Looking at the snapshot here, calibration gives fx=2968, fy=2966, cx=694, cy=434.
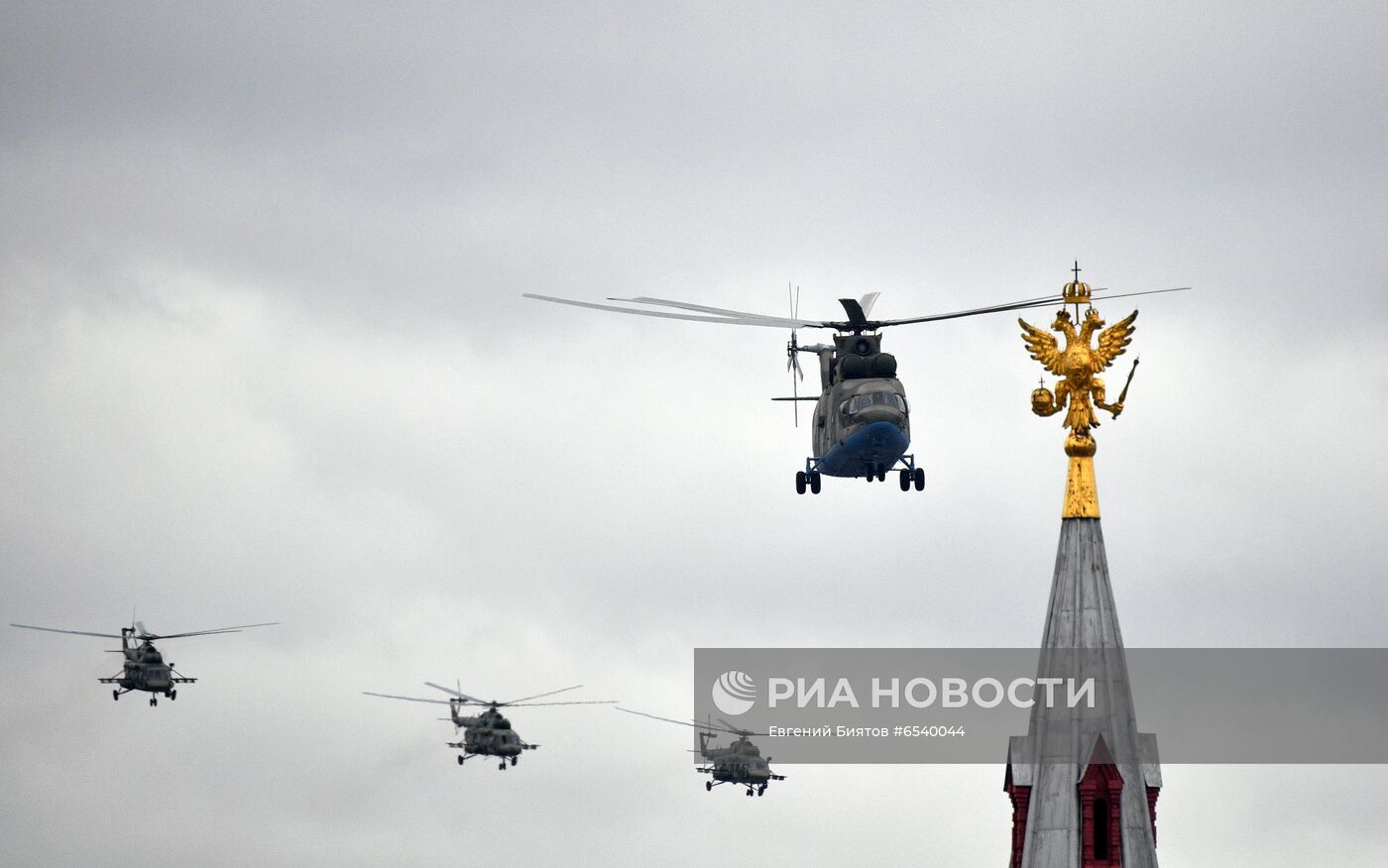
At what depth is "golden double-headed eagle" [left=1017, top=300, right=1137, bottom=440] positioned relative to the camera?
85.8 metres

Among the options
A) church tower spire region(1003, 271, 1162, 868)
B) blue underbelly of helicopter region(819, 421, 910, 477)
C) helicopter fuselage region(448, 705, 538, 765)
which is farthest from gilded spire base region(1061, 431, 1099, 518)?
helicopter fuselage region(448, 705, 538, 765)

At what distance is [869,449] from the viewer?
121m

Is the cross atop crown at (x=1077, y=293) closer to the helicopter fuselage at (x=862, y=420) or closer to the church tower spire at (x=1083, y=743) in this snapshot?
the church tower spire at (x=1083, y=743)

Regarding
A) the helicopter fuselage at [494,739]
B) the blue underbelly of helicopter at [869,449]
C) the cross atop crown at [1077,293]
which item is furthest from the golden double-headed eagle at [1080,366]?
the helicopter fuselage at [494,739]

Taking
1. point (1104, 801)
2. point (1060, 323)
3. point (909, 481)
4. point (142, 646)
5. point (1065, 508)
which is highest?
point (142, 646)

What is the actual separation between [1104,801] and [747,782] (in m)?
92.5

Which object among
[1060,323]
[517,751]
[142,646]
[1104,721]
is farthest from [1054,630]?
[142,646]

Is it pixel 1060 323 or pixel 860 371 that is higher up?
pixel 860 371

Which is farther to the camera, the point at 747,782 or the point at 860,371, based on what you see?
the point at 747,782

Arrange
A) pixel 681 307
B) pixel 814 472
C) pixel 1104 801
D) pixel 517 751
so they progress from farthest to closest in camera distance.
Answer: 1. pixel 517 751
2. pixel 814 472
3. pixel 681 307
4. pixel 1104 801

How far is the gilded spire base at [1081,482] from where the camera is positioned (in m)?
84.2

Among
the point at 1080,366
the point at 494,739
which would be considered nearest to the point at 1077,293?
the point at 1080,366

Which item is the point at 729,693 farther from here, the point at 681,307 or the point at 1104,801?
the point at 1104,801

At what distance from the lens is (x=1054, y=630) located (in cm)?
8294
